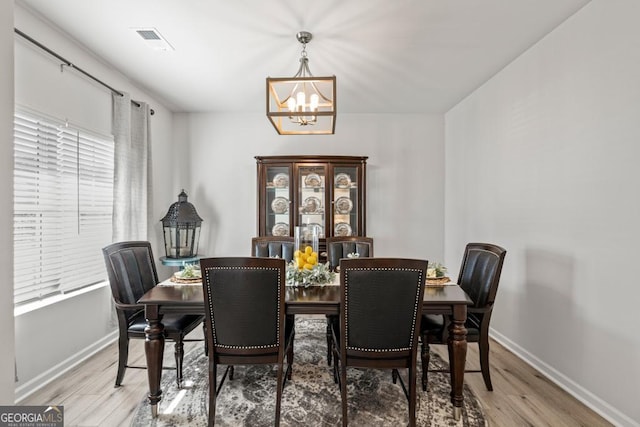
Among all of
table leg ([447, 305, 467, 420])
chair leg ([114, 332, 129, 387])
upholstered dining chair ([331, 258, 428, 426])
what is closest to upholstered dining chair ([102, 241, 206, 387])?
chair leg ([114, 332, 129, 387])

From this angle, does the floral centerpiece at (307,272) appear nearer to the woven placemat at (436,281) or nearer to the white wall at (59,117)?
the woven placemat at (436,281)

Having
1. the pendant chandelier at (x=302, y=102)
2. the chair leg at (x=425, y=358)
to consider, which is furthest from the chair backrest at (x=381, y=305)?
the pendant chandelier at (x=302, y=102)

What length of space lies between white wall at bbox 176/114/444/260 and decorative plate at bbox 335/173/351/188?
0.43 metres

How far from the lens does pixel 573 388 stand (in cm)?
212

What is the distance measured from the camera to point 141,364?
8.34ft

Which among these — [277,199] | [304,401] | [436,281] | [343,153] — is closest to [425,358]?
[436,281]

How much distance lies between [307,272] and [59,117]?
2232mm

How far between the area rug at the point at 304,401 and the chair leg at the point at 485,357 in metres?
0.16

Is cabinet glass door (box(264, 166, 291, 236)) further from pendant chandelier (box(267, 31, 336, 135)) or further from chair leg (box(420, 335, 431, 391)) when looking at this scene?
chair leg (box(420, 335, 431, 391))

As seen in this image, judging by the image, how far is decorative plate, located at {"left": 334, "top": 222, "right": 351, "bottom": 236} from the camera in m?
4.02

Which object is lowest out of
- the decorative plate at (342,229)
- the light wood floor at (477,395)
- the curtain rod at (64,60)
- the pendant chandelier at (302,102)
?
the light wood floor at (477,395)

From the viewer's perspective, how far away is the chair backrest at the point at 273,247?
9.66 feet

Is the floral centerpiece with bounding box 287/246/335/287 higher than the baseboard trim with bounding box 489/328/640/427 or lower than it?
higher

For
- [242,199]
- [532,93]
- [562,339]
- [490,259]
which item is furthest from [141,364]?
[532,93]
